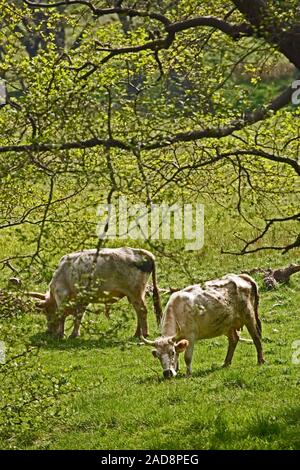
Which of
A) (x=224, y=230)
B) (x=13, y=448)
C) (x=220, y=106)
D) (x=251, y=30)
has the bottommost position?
(x=13, y=448)

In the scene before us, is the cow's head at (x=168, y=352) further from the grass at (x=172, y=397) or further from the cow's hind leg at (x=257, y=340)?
the cow's hind leg at (x=257, y=340)

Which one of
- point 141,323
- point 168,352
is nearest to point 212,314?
point 168,352

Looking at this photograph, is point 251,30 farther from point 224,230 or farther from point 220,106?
point 224,230

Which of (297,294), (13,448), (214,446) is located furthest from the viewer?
(297,294)

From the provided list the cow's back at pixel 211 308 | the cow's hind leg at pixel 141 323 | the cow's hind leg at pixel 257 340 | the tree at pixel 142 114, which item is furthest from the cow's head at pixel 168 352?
the cow's hind leg at pixel 141 323

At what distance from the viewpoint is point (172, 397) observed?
15.0 metres

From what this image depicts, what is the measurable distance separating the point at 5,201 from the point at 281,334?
24.1ft

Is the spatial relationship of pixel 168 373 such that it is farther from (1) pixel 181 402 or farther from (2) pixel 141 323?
(2) pixel 141 323

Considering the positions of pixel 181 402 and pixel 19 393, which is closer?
pixel 19 393

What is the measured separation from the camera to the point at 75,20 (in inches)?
664

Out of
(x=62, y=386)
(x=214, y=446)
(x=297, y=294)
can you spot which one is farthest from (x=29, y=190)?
(x=297, y=294)

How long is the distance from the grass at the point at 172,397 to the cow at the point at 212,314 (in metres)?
0.56

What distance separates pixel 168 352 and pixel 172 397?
1.64 metres

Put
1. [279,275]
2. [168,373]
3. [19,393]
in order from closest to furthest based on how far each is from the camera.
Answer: [19,393] < [168,373] < [279,275]
